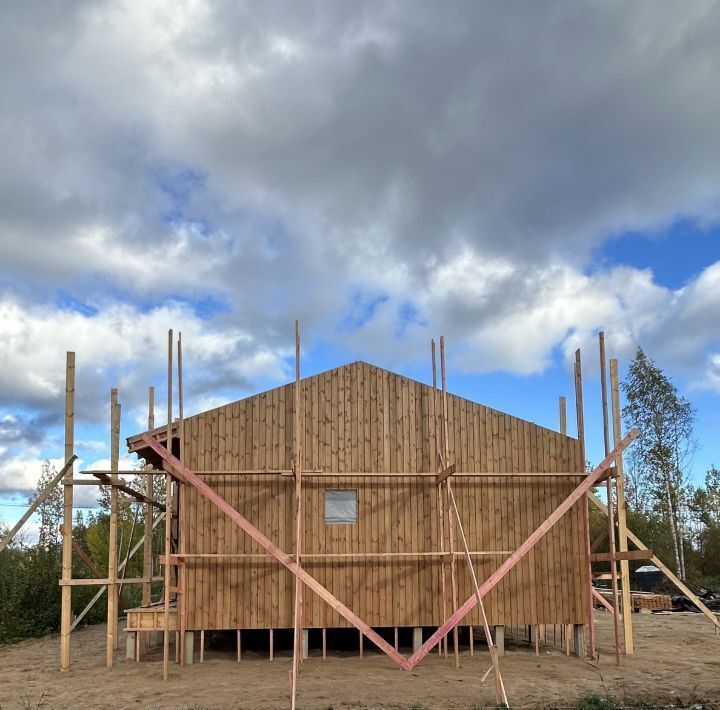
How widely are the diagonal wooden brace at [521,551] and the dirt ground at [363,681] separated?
1.93ft

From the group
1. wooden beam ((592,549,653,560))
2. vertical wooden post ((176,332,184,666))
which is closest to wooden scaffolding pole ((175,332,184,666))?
vertical wooden post ((176,332,184,666))

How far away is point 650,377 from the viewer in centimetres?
3703

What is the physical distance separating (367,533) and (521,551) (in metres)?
2.97

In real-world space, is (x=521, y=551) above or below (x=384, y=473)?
below

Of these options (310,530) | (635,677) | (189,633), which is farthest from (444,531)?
(189,633)

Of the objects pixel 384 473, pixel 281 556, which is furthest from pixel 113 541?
pixel 384 473

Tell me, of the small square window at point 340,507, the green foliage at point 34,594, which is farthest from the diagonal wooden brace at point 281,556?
the green foliage at point 34,594

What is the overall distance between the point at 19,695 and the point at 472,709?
716 centimetres

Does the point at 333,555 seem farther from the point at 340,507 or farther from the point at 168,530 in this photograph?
the point at 168,530

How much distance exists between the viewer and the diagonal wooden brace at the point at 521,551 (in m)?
14.6

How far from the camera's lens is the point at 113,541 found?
50.4 ft

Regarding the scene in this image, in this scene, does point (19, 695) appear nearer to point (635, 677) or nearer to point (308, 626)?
point (308, 626)

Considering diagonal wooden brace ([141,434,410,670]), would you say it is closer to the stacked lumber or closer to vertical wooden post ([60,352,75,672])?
vertical wooden post ([60,352,75,672])

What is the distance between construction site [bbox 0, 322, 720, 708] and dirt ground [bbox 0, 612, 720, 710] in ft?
0.38
